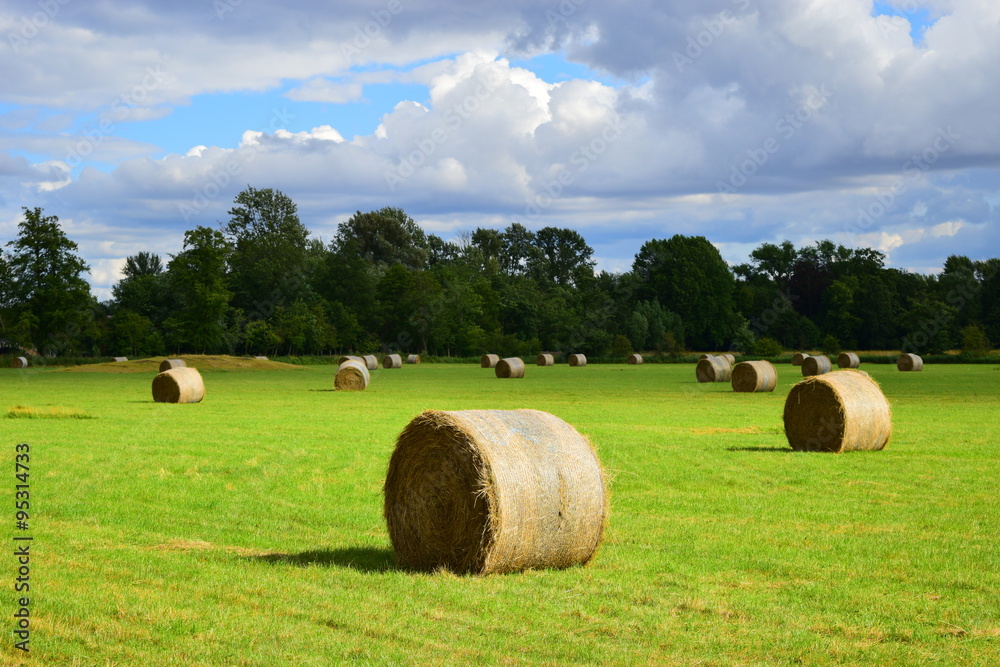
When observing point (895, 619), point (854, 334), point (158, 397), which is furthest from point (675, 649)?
point (854, 334)

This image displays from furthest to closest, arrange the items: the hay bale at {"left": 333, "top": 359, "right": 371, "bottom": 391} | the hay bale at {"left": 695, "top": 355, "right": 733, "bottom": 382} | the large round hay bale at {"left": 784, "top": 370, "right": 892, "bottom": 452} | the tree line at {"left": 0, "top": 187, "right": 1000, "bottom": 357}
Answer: the tree line at {"left": 0, "top": 187, "right": 1000, "bottom": 357} < the hay bale at {"left": 695, "top": 355, "right": 733, "bottom": 382} < the hay bale at {"left": 333, "top": 359, "right": 371, "bottom": 391} < the large round hay bale at {"left": 784, "top": 370, "right": 892, "bottom": 452}

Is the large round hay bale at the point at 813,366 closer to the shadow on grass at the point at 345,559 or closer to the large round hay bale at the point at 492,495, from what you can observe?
the large round hay bale at the point at 492,495

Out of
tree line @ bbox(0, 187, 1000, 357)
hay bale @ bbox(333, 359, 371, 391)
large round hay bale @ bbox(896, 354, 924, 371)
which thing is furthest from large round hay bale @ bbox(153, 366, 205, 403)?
tree line @ bbox(0, 187, 1000, 357)

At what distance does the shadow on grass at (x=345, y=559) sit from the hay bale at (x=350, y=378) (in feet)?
120

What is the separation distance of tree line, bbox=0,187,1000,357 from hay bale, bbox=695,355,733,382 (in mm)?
45900

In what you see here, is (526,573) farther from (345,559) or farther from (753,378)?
(753,378)

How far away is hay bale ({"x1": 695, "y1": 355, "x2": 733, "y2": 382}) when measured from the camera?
55594 millimetres

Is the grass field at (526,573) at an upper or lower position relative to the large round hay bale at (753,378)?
lower

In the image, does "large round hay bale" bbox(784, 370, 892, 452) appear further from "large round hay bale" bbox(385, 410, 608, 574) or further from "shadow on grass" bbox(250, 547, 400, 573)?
"shadow on grass" bbox(250, 547, 400, 573)

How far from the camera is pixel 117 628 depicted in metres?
7.64

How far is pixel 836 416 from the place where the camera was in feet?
66.5

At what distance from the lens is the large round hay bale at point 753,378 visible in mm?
44281

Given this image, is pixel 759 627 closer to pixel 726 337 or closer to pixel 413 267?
pixel 726 337

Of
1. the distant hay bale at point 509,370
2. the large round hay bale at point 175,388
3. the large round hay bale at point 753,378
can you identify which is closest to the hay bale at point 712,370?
the large round hay bale at point 753,378
